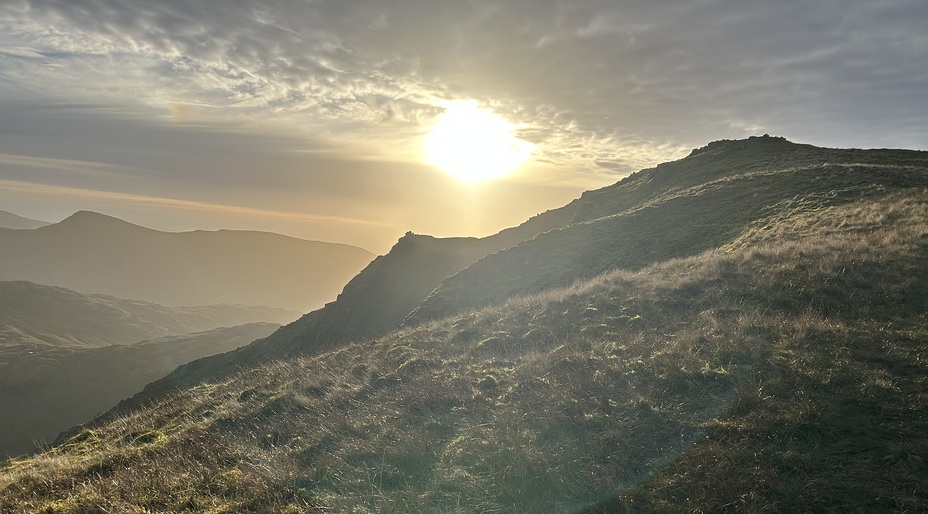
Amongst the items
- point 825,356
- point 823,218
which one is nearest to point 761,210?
point 823,218

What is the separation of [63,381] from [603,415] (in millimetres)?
103791

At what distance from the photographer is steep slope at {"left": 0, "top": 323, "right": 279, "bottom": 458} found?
64.2 meters

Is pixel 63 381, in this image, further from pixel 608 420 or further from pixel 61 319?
pixel 608 420

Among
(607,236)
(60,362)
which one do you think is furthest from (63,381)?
(607,236)

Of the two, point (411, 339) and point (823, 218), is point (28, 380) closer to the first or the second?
point (411, 339)

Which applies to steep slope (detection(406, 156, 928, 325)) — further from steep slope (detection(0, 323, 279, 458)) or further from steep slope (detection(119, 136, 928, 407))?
steep slope (detection(0, 323, 279, 458))

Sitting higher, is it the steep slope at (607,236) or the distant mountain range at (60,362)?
the steep slope at (607,236)

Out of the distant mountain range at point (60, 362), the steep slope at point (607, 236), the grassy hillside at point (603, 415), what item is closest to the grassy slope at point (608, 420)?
the grassy hillside at point (603, 415)

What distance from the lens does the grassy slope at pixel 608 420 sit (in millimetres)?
6398

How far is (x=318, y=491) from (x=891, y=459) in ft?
27.7

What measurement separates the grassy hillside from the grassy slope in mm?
40

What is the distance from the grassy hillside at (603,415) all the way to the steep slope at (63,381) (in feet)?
225

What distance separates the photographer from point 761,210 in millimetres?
25750

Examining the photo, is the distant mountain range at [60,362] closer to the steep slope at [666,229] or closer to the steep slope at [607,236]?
the steep slope at [607,236]
